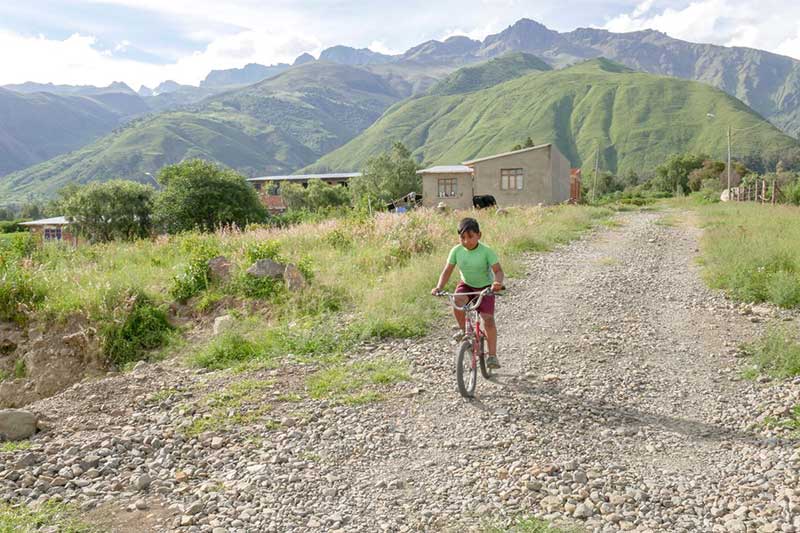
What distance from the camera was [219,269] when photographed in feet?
38.1

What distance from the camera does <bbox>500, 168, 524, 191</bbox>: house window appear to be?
150 feet

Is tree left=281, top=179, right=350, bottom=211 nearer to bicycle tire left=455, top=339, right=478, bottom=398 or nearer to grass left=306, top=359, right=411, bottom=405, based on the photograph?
grass left=306, top=359, right=411, bottom=405

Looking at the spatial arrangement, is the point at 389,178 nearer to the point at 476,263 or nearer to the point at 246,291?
the point at 246,291

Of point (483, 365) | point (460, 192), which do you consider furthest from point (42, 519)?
point (460, 192)

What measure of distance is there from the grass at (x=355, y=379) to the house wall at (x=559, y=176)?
40647 millimetres

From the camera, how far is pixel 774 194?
32125 mm

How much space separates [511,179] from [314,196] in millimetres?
35835

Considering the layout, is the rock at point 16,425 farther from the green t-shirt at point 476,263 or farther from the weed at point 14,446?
the green t-shirt at point 476,263

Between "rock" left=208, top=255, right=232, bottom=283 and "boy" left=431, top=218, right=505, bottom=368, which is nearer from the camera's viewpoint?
"boy" left=431, top=218, right=505, bottom=368

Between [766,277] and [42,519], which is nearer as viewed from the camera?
[42,519]

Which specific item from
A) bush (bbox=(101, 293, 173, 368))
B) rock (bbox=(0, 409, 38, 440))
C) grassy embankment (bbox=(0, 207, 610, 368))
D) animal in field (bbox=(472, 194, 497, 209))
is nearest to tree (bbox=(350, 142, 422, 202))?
animal in field (bbox=(472, 194, 497, 209))

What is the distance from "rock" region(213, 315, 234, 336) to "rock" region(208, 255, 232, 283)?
1.98m

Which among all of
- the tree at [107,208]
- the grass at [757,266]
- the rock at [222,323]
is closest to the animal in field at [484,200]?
the tree at [107,208]

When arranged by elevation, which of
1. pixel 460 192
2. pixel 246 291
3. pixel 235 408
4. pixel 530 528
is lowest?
pixel 530 528
